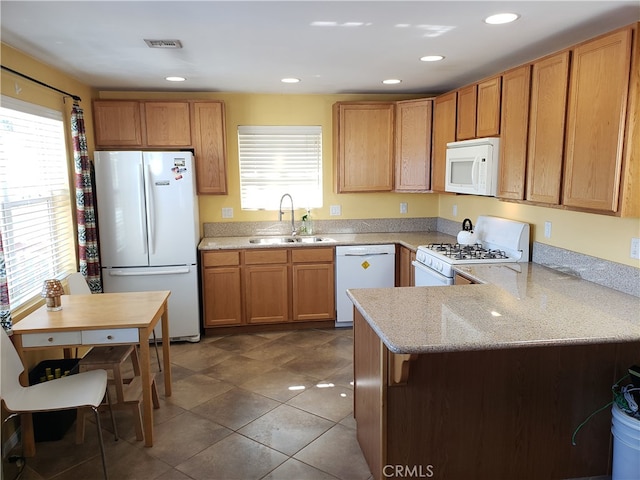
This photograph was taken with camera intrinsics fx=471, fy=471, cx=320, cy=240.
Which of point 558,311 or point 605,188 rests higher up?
point 605,188

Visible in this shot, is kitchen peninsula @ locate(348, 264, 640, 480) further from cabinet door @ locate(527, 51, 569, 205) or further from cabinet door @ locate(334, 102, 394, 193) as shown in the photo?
cabinet door @ locate(334, 102, 394, 193)

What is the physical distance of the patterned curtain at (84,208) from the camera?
3.60 meters

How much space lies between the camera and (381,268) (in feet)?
15.0

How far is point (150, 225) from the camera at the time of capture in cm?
412

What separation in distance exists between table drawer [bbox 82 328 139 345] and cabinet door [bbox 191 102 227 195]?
86.2 inches

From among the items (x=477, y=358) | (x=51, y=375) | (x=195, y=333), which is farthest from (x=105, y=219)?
(x=477, y=358)

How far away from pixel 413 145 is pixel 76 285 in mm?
3144

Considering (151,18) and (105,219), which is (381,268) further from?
(151,18)

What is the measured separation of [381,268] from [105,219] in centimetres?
254

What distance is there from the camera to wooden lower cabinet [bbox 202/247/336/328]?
4387mm

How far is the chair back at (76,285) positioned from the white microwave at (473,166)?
2.94 metres

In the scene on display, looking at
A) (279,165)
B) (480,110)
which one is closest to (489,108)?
(480,110)

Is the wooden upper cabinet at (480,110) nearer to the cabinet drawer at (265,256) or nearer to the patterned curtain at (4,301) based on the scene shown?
the cabinet drawer at (265,256)

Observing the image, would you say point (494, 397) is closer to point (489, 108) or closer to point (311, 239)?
point (489, 108)
